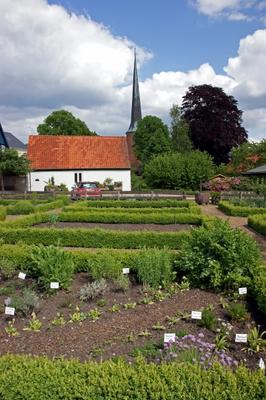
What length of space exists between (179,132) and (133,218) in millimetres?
31560

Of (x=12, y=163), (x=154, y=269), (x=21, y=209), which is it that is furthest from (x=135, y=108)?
(x=154, y=269)

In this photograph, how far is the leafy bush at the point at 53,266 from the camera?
6492mm

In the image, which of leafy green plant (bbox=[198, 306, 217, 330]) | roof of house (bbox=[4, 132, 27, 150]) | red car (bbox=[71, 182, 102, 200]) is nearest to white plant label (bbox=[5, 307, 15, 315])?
leafy green plant (bbox=[198, 306, 217, 330])

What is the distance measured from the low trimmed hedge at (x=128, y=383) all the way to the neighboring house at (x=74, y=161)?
126 feet

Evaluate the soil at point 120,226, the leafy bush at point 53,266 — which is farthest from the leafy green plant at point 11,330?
the soil at point 120,226

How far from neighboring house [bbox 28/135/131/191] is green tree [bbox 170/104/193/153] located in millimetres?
7305

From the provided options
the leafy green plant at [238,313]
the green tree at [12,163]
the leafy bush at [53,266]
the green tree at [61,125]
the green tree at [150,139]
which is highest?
the green tree at [61,125]

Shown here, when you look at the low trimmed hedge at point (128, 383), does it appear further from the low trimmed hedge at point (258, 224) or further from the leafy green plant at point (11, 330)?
the low trimmed hedge at point (258, 224)

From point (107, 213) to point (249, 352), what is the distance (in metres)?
13.1

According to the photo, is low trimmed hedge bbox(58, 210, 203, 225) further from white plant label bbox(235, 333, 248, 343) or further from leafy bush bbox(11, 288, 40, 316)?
white plant label bbox(235, 333, 248, 343)

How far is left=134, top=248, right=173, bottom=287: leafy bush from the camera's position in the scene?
6.58 m

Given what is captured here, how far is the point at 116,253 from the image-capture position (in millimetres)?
7676

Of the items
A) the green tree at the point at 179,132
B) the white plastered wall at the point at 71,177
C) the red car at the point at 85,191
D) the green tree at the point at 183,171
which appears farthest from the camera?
the green tree at the point at 179,132

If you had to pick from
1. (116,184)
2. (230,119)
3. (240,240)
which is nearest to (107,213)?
(240,240)
